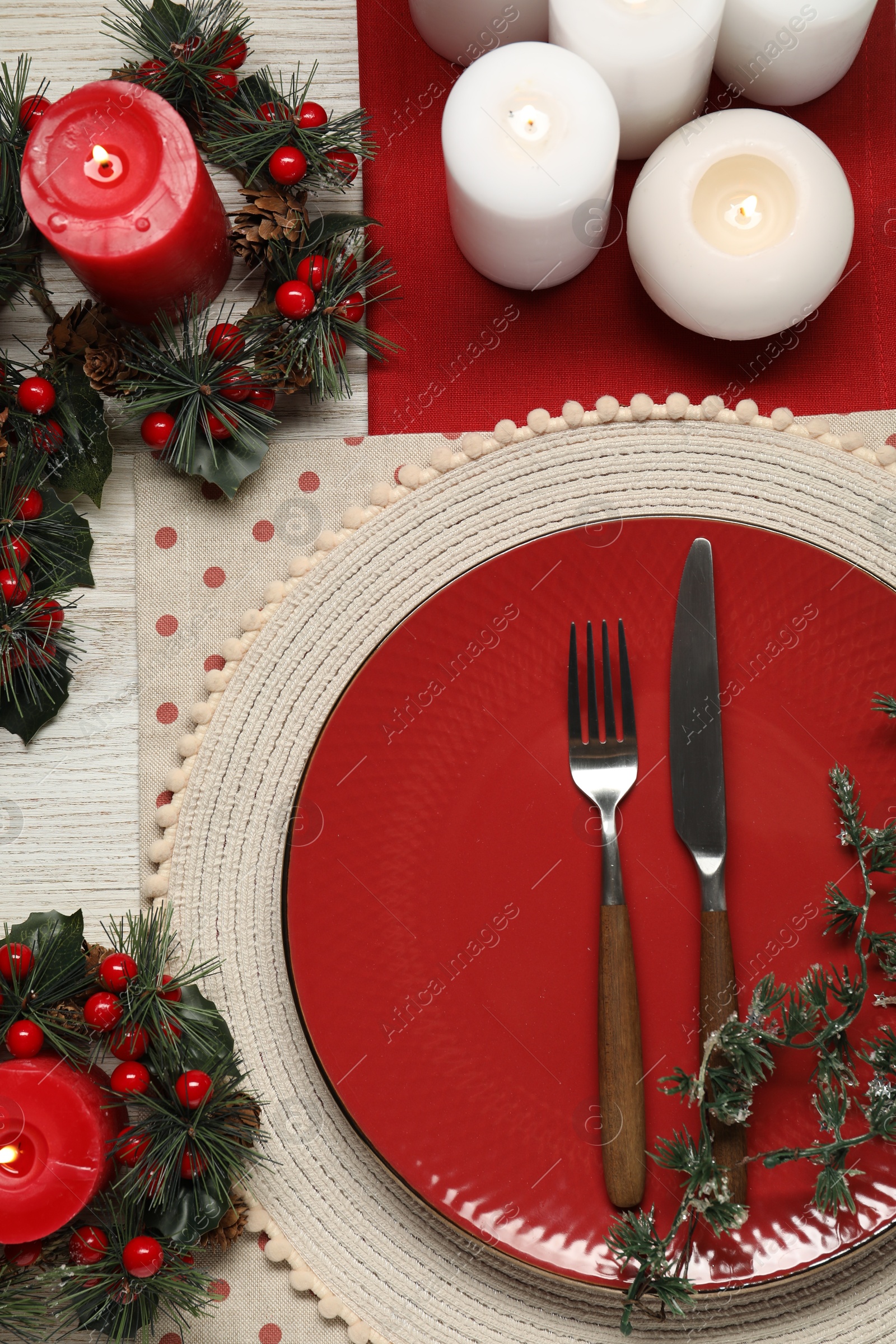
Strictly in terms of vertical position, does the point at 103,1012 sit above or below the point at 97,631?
below

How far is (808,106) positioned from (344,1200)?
0.78 m

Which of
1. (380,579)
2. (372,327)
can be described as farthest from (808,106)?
(380,579)

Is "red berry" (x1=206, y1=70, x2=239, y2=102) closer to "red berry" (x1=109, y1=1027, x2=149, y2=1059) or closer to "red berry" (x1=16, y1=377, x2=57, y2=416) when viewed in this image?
"red berry" (x1=16, y1=377, x2=57, y2=416)

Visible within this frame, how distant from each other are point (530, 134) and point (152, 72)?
0.83 feet

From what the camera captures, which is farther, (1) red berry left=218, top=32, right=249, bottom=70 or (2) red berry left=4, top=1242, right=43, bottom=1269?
(1) red berry left=218, top=32, right=249, bottom=70

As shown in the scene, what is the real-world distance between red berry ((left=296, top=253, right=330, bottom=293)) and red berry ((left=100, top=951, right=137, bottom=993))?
42cm

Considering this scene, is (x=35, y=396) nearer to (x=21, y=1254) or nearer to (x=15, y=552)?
(x=15, y=552)

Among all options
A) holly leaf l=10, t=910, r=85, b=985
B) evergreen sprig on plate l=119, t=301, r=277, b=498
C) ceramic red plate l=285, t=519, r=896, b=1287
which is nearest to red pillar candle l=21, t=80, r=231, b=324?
evergreen sprig on plate l=119, t=301, r=277, b=498

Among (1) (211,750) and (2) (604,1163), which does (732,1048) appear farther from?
(1) (211,750)

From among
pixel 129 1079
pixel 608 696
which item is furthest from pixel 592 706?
pixel 129 1079

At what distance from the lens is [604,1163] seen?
606mm

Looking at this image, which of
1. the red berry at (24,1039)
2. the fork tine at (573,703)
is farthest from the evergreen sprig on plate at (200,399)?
the red berry at (24,1039)

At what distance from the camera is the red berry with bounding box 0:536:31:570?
0.65 m

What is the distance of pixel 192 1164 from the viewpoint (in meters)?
0.60
